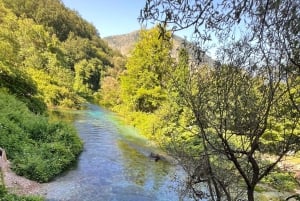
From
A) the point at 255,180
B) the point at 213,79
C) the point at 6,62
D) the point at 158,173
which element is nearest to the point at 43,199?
the point at 158,173

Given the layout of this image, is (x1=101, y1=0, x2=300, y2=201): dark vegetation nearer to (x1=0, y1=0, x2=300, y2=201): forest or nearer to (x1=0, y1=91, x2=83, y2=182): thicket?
(x1=0, y1=0, x2=300, y2=201): forest

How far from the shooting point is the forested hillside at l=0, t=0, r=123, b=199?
52.4 ft

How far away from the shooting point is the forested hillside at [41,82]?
52.4 ft

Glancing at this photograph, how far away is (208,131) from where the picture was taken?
7.45 m

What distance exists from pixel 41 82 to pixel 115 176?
102ft

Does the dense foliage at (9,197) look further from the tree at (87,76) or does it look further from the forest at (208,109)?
the tree at (87,76)

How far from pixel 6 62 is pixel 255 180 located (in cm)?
2236

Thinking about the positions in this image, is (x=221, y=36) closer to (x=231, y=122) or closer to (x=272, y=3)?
(x=272, y=3)

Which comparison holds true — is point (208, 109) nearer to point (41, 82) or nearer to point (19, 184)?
point (19, 184)

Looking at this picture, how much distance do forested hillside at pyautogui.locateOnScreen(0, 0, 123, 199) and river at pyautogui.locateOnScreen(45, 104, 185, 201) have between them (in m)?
0.94

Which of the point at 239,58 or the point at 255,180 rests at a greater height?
the point at 239,58

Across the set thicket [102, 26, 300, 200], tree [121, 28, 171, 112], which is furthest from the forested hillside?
tree [121, 28, 171, 112]

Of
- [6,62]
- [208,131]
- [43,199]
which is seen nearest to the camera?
[208,131]

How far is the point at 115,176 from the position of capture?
634 inches
